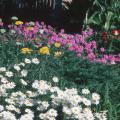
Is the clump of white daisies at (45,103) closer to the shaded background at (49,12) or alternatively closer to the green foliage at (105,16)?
the green foliage at (105,16)

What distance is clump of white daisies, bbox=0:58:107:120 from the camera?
5141 mm

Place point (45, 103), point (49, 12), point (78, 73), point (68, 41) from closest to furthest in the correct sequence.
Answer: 1. point (45, 103)
2. point (78, 73)
3. point (68, 41)
4. point (49, 12)

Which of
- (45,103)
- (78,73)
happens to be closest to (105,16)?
(78,73)

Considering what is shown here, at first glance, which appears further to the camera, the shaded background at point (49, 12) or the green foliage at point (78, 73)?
the shaded background at point (49, 12)

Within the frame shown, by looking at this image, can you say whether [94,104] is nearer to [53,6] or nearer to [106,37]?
[106,37]

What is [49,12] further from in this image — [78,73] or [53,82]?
[53,82]

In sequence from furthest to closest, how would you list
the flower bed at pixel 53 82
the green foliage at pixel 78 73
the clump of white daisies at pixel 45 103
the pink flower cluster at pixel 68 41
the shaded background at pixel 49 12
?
the shaded background at pixel 49 12 → the pink flower cluster at pixel 68 41 → the green foliage at pixel 78 73 → the flower bed at pixel 53 82 → the clump of white daisies at pixel 45 103

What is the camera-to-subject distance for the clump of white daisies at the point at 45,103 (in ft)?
16.9

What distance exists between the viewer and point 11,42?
800cm

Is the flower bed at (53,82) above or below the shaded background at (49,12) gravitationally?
above

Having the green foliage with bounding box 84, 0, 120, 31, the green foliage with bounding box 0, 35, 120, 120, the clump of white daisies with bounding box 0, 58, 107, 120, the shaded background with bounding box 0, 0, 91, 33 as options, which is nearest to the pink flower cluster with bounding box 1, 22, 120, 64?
the green foliage with bounding box 0, 35, 120, 120

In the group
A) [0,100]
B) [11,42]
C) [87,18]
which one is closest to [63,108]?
[0,100]

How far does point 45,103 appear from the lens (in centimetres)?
530

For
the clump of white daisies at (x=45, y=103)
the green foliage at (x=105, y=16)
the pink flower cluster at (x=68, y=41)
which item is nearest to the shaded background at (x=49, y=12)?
the green foliage at (x=105, y=16)
